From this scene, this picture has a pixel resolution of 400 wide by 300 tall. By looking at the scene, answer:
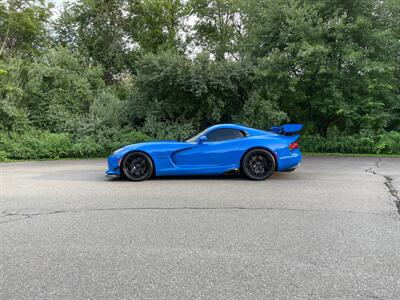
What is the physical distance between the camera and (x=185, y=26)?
3112cm

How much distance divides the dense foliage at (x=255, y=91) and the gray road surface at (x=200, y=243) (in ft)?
29.9

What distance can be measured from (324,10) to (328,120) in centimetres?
538

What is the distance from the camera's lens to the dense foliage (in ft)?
51.0

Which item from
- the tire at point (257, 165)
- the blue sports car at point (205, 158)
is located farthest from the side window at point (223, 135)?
the tire at point (257, 165)

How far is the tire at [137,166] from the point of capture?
8320 millimetres

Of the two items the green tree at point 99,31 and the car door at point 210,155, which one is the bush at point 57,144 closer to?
the car door at point 210,155

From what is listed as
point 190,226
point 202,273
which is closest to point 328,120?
point 190,226

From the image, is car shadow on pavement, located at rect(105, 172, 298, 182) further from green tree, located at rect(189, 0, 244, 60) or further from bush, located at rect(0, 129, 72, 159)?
green tree, located at rect(189, 0, 244, 60)

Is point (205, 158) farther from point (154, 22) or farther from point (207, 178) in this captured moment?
point (154, 22)

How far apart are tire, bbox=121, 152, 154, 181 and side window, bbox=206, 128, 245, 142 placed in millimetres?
1513

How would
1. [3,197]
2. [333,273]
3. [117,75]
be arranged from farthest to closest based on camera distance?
[117,75] → [3,197] → [333,273]

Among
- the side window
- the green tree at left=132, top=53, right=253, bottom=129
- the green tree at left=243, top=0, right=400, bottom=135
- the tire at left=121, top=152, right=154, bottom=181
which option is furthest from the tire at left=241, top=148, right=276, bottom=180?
the green tree at left=243, top=0, right=400, bottom=135

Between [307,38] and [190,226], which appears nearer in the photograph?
[190,226]

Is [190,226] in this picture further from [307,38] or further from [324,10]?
[324,10]
